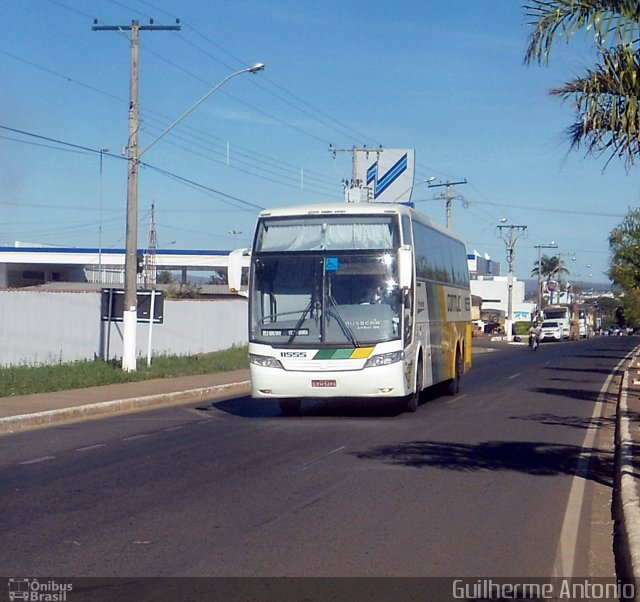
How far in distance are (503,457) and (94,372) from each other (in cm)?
1545

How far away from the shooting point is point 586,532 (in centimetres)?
886

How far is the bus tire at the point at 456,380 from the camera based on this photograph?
79.9 ft

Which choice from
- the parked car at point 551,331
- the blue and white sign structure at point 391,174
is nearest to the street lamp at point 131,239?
the blue and white sign structure at point 391,174

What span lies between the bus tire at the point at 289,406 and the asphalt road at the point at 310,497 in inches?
35.1

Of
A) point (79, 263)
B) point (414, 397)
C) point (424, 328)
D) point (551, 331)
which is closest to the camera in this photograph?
point (414, 397)

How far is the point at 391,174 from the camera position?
55781 mm

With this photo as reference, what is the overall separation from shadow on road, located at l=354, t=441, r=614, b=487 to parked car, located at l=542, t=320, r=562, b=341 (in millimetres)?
71098

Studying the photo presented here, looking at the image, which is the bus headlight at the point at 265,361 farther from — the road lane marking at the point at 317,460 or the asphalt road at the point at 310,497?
the road lane marking at the point at 317,460

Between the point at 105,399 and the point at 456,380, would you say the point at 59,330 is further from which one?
the point at 456,380

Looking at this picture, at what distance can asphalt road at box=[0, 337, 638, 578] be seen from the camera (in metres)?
7.68

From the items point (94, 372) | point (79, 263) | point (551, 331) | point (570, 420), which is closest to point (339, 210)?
point (570, 420)

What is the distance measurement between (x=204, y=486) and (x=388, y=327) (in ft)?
23.8

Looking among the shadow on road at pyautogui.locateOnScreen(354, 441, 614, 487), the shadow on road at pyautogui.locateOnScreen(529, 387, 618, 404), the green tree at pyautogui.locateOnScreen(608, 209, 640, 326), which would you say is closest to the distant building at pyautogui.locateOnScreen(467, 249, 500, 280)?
the green tree at pyautogui.locateOnScreen(608, 209, 640, 326)

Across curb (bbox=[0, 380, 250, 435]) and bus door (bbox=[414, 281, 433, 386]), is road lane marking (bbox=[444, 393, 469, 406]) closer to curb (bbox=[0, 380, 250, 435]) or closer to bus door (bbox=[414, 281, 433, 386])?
bus door (bbox=[414, 281, 433, 386])
